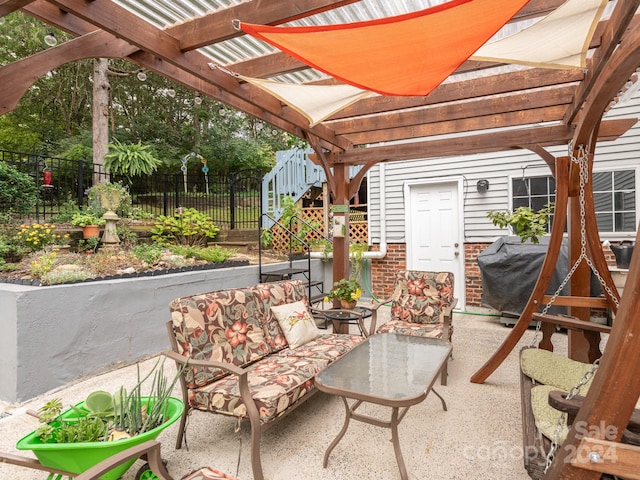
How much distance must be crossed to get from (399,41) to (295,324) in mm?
2289

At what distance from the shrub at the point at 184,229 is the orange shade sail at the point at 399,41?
4.86 metres

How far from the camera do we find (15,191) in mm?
5281

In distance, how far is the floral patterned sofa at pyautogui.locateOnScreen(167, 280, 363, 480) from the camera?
82.7 inches

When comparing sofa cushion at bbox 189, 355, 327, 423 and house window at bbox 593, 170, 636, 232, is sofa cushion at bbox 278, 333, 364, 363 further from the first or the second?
house window at bbox 593, 170, 636, 232

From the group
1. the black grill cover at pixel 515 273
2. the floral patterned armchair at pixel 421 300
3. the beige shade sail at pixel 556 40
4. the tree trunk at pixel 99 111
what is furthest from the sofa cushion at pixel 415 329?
the tree trunk at pixel 99 111

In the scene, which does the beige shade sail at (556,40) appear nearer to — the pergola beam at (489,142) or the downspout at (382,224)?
the pergola beam at (489,142)

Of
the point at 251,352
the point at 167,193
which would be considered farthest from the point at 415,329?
the point at 167,193

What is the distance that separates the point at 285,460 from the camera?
2.17 metres

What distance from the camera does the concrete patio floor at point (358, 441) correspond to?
2.08 metres

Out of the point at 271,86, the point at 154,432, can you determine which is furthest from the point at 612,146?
the point at 154,432

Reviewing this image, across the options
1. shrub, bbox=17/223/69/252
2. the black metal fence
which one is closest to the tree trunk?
the black metal fence

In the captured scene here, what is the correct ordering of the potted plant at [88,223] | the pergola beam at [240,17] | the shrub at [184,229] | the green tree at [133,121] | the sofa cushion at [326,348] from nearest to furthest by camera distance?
the pergola beam at [240,17]
the sofa cushion at [326,348]
the potted plant at [88,223]
the shrub at [184,229]
the green tree at [133,121]

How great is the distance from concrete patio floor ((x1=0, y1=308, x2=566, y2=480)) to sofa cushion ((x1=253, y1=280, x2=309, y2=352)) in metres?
0.56

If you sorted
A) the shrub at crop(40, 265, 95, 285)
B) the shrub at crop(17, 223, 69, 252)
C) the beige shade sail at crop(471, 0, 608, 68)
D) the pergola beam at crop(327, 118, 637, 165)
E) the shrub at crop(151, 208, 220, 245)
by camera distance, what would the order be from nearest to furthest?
the beige shade sail at crop(471, 0, 608, 68)
the shrub at crop(40, 265, 95, 285)
the pergola beam at crop(327, 118, 637, 165)
the shrub at crop(17, 223, 69, 252)
the shrub at crop(151, 208, 220, 245)
